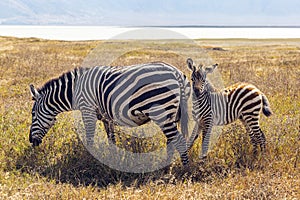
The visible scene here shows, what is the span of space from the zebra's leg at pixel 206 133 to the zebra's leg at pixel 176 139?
0.38 metres

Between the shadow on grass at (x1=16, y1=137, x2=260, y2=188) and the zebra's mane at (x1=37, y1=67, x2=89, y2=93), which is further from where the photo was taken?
the zebra's mane at (x1=37, y1=67, x2=89, y2=93)

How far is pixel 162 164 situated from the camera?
18.7 feet

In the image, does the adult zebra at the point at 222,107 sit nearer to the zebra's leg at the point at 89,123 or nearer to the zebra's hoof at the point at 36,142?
the zebra's leg at the point at 89,123

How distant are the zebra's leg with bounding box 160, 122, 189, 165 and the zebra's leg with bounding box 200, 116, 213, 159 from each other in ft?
1.26

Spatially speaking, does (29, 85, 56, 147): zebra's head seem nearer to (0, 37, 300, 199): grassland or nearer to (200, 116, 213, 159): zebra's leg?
(0, 37, 300, 199): grassland

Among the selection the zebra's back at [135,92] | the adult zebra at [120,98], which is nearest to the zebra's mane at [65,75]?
the adult zebra at [120,98]

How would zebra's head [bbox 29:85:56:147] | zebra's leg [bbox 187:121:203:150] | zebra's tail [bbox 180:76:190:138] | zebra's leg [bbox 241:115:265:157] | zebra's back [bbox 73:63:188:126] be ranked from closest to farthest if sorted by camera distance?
zebra's back [bbox 73:63:188:126] < zebra's tail [bbox 180:76:190:138] < zebra's leg [bbox 241:115:265:157] < zebra's leg [bbox 187:121:203:150] < zebra's head [bbox 29:85:56:147]

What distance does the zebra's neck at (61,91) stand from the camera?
20.7ft

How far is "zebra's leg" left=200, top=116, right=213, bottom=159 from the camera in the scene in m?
5.95

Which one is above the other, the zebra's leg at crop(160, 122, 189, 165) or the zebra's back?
the zebra's back

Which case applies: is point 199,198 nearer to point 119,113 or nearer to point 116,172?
point 116,172

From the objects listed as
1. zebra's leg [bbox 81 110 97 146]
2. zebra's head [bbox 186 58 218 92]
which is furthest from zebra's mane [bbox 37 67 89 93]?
zebra's head [bbox 186 58 218 92]

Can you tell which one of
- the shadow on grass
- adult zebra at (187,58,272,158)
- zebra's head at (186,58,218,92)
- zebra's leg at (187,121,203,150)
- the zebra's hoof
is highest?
zebra's head at (186,58,218,92)

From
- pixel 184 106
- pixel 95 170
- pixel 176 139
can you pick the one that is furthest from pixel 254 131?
pixel 95 170
